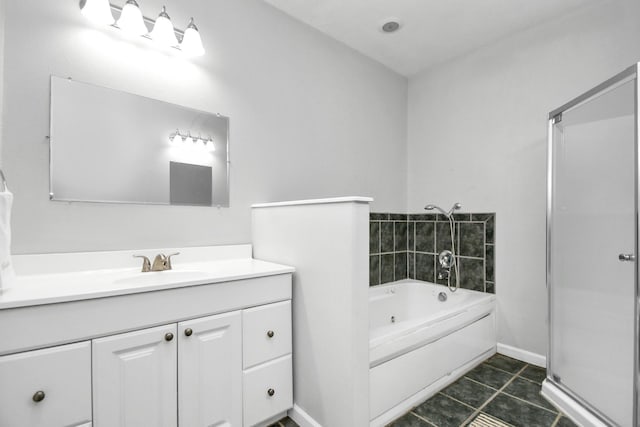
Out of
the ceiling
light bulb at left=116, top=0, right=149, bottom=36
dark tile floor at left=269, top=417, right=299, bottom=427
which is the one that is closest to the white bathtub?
dark tile floor at left=269, top=417, right=299, bottom=427

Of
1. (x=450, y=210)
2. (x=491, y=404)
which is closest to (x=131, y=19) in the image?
(x=450, y=210)

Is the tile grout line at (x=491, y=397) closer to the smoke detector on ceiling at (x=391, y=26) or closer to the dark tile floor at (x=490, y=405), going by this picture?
the dark tile floor at (x=490, y=405)

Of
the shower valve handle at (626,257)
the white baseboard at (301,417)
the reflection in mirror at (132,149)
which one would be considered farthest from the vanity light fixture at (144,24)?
the shower valve handle at (626,257)

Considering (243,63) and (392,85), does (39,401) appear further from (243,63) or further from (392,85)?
(392,85)

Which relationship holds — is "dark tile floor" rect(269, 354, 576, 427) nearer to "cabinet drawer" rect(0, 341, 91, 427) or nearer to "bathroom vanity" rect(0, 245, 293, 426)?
"bathroom vanity" rect(0, 245, 293, 426)

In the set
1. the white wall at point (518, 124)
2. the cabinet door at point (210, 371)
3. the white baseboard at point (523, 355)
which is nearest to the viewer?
the cabinet door at point (210, 371)

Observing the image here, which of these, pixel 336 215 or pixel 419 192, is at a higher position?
pixel 419 192

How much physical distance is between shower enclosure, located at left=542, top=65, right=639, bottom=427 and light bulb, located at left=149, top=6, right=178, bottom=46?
215cm

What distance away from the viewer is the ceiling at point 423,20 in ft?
6.78

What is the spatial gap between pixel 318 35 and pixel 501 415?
2735 mm

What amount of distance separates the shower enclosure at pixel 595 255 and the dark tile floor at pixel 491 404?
116 mm

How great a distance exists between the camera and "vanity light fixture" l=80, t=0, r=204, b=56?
4.63 ft

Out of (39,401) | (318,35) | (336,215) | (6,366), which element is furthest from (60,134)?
(318,35)

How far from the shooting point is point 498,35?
240cm
